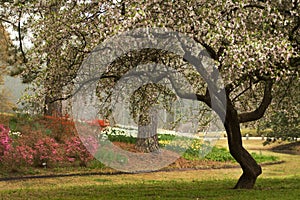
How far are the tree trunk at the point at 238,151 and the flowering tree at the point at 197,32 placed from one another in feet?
0.09

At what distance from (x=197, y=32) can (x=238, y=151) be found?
13.8 feet

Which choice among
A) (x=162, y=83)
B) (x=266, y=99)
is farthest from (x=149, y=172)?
(x=266, y=99)

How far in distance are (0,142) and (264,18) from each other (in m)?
11.3

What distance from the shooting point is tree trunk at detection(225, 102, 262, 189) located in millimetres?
11961

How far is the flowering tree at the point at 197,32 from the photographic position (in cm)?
844

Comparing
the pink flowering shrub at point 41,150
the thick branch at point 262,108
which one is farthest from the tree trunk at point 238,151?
the pink flowering shrub at point 41,150

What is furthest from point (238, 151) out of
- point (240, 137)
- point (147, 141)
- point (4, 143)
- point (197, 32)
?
point (147, 141)

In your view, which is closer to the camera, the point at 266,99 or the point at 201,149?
the point at 266,99

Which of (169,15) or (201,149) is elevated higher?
(169,15)

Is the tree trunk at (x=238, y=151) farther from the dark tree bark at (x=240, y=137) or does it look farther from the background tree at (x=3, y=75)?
the background tree at (x=3, y=75)

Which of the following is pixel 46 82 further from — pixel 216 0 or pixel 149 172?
pixel 149 172

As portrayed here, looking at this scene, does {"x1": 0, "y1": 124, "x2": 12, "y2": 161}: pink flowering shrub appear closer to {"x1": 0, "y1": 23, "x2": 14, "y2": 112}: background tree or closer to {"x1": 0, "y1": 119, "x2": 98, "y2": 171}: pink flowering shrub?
{"x1": 0, "y1": 119, "x2": 98, "y2": 171}: pink flowering shrub

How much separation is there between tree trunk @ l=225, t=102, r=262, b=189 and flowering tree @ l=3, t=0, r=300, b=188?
0.03 metres

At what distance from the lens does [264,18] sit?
9.38 meters
